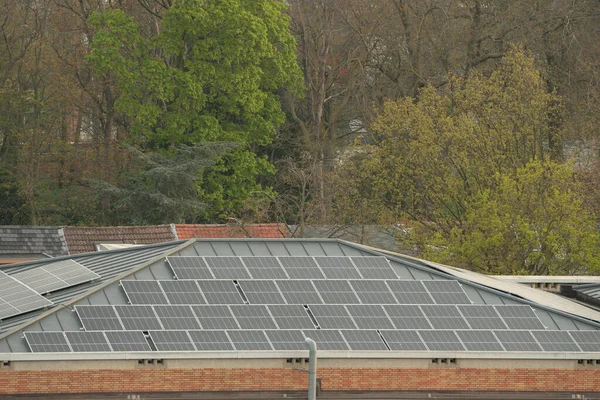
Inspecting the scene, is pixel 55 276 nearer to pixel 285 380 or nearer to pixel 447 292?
pixel 285 380

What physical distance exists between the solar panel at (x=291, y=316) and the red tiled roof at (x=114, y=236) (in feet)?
105

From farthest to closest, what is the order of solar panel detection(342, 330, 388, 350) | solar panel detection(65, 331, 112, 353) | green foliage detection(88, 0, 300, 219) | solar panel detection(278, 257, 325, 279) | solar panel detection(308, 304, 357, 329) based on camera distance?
green foliage detection(88, 0, 300, 219)
solar panel detection(278, 257, 325, 279)
solar panel detection(308, 304, 357, 329)
solar panel detection(342, 330, 388, 350)
solar panel detection(65, 331, 112, 353)

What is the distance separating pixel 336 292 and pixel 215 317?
419 centimetres

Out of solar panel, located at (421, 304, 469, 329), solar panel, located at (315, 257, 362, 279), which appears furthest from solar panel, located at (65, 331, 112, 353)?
solar panel, located at (421, 304, 469, 329)

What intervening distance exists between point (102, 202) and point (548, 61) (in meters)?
32.4

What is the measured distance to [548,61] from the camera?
75438mm

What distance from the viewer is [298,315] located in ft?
111

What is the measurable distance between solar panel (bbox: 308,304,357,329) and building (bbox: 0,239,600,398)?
0.05 m

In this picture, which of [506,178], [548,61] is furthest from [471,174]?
[548,61]

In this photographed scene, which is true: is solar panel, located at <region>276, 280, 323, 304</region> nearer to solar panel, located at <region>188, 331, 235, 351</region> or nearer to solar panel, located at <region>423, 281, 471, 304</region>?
solar panel, located at <region>188, 331, 235, 351</region>

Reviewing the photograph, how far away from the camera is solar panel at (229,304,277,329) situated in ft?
108

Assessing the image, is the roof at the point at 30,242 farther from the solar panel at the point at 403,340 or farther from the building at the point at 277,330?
the solar panel at the point at 403,340

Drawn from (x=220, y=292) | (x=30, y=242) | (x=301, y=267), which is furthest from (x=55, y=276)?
(x=30, y=242)

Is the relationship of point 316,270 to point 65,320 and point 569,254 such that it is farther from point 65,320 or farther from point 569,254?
point 569,254
